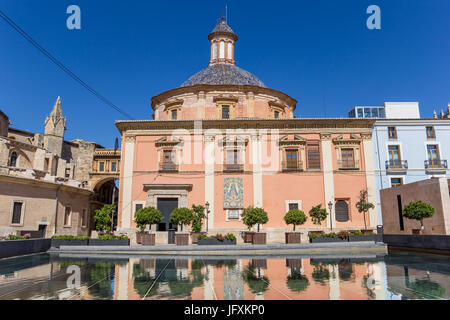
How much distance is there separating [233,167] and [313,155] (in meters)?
6.30

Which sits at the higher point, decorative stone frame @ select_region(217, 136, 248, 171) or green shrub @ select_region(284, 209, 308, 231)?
decorative stone frame @ select_region(217, 136, 248, 171)

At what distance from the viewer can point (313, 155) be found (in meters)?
24.9

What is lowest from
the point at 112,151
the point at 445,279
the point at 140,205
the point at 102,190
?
the point at 445,279

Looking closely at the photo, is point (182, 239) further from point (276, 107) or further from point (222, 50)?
point (222, 50)

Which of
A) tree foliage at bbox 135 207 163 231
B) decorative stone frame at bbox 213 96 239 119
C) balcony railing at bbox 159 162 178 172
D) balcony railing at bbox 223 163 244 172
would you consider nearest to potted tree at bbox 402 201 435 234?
balcony railing at bbox 223 163 244 172

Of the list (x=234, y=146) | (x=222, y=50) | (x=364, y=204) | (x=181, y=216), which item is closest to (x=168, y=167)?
(x=234, y=146)

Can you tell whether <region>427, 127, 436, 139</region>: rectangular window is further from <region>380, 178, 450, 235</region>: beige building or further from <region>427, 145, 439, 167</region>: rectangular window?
<region>380, 178, 450, 235</region>: beige building

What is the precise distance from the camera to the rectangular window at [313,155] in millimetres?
24750

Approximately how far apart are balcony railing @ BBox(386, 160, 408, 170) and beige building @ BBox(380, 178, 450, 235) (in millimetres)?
2157

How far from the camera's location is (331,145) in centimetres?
2500

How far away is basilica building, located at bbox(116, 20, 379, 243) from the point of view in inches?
942

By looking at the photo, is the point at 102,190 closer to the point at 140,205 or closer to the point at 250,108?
the point at 140,205
